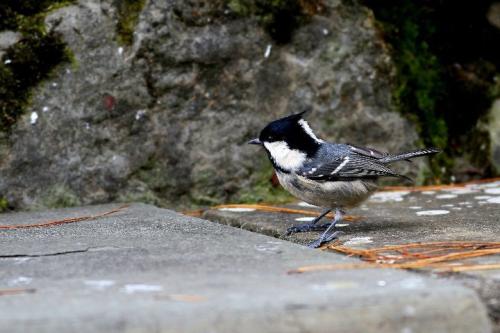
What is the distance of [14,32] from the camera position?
3.66 m

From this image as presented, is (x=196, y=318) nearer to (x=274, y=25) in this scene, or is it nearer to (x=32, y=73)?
(x=32, y=73)

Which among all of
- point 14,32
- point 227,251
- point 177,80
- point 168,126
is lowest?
point 227,251

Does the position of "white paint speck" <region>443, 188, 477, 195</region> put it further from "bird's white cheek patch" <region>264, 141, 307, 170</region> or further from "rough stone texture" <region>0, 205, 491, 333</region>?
"rough stone texture" <region>0, 205, 491, 333</region>

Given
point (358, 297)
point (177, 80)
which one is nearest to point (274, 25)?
point (177, 80)

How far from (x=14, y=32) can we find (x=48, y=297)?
6.97 ft

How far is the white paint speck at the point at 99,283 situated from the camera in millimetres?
1992

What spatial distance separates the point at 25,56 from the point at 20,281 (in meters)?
1.82

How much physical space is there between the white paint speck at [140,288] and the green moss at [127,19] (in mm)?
2067

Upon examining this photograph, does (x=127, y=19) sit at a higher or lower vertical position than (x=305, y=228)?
higher

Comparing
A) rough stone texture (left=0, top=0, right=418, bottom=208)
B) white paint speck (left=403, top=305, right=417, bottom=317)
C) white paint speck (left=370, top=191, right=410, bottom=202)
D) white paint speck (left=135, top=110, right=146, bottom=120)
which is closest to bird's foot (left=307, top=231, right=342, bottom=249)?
white paint speck (left=370, top=191, right=410, bottom=202)

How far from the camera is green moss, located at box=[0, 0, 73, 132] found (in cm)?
364

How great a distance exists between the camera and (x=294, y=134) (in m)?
3.54

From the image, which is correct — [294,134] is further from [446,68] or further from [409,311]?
[409,311]

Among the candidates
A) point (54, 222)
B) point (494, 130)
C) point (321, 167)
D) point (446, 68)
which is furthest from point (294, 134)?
point (494, 130)
